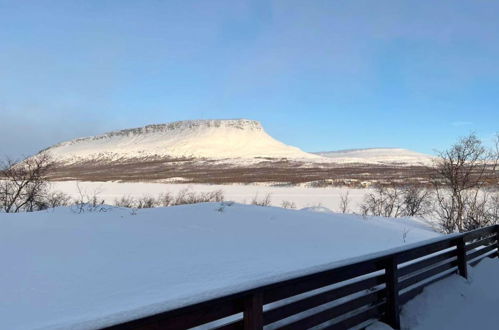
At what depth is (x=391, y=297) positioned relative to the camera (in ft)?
16.6

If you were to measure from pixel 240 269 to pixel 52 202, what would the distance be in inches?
625

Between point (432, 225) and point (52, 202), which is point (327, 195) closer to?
point (432, 225)

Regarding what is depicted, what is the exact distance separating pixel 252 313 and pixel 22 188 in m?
18.1

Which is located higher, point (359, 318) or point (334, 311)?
point (334, 311)

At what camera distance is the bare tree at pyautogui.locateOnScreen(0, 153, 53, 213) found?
17.9m

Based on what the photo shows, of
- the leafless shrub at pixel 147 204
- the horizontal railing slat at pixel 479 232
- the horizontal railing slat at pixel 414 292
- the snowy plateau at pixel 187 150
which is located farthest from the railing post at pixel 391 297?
the snowy plateau at pixel 187 150

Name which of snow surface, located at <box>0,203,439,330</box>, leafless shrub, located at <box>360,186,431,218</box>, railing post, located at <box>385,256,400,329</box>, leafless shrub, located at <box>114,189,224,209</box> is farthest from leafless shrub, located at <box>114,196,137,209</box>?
railing post, located at <box>385,256,400,329</box>

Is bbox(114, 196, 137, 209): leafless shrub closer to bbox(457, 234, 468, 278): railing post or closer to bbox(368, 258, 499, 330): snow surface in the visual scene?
bbox(457, 234, 468, 278): railing post

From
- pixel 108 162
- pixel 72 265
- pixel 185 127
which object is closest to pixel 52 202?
pixel 72 265

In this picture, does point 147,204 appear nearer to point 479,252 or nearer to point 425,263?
point 479,252

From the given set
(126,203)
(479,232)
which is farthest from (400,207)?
(126,203)

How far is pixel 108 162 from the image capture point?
11162 cm

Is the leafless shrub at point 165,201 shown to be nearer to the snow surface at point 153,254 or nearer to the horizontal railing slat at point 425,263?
the snow surface at point 153,254

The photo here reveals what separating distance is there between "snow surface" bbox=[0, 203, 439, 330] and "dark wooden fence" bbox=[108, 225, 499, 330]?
110 millimetres
